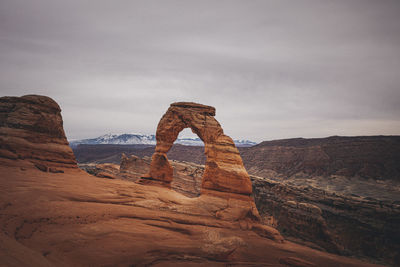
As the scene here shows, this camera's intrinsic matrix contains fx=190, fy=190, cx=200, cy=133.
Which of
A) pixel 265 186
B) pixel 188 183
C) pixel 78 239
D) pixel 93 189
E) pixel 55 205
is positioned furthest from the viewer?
pixel 188 183

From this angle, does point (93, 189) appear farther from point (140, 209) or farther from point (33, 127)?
point (33, 127)

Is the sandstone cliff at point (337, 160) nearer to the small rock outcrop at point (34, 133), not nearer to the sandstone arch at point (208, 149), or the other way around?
the sandstone arch at point (208, 149)

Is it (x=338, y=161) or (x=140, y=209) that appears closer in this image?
(x=140, y=209)

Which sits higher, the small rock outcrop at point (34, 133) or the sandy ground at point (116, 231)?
the small rock outcrop at point (34, 133)

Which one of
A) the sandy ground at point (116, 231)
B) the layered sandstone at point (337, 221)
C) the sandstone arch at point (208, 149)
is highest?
the sandstone arch at point (208, 149)

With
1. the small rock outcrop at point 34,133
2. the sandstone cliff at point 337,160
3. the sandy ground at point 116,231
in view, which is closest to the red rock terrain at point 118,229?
the sandy ground at point 116,231

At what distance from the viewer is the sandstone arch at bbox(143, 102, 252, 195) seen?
1414 centimetres

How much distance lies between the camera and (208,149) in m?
15.3

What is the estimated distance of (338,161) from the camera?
2399 inches

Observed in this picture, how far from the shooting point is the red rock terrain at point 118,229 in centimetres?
519

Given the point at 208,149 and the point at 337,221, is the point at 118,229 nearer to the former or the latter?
the point at 208,149

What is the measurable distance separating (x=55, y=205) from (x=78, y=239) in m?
2.29

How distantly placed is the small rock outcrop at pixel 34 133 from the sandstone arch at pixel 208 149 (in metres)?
7.22

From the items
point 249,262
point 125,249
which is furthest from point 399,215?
point 125,249
